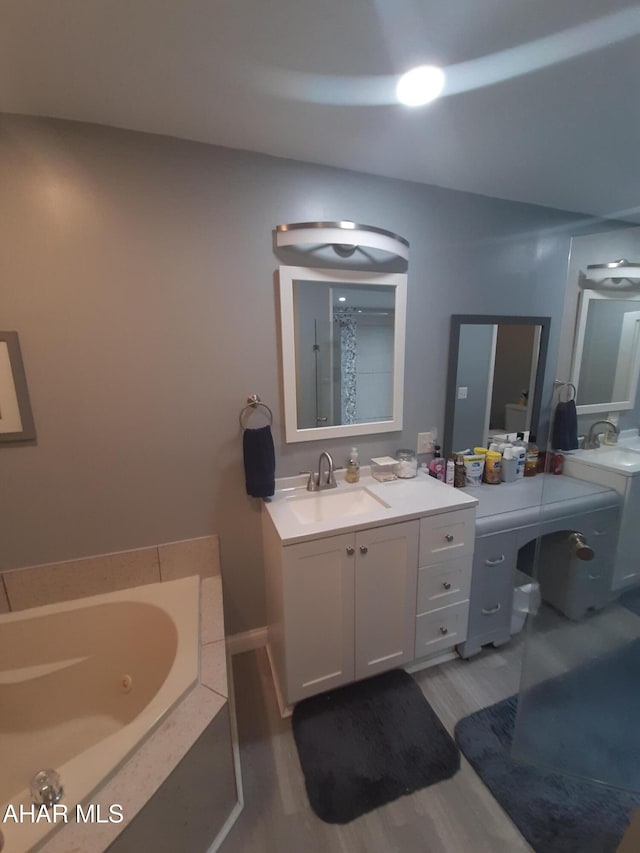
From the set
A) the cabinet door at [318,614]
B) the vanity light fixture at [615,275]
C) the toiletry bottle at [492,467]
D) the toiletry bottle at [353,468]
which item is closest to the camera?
the cabinet door at [318,614]

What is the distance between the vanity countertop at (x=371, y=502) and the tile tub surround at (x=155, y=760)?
499 millimetres

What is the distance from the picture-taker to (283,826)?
3.59ft

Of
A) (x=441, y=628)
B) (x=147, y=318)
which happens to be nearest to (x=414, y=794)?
(x=441, y=628)

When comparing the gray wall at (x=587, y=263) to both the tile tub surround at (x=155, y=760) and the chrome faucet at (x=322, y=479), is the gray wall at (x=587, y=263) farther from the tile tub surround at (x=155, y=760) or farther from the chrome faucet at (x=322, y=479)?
the tile tub surround at (x=155, y=760)

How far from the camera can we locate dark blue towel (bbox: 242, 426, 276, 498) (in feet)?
4.89

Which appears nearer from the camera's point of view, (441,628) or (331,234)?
(331,234)

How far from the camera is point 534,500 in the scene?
1.78 metres

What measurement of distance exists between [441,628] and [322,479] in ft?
3.03

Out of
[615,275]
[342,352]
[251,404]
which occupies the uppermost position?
[615,275]

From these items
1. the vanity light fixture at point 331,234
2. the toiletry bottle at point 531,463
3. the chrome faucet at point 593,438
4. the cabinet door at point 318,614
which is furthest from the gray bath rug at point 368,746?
the vanity light fixture at point 331,234

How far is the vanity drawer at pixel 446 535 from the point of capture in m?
1.46

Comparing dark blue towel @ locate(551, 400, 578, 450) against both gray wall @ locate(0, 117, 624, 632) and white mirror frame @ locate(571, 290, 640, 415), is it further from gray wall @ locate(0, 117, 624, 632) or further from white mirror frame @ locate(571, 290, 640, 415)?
gray wall @ locate(0, 117, 624, 632)

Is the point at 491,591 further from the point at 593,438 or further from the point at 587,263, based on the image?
the point at 587,263

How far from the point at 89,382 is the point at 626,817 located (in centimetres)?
252
